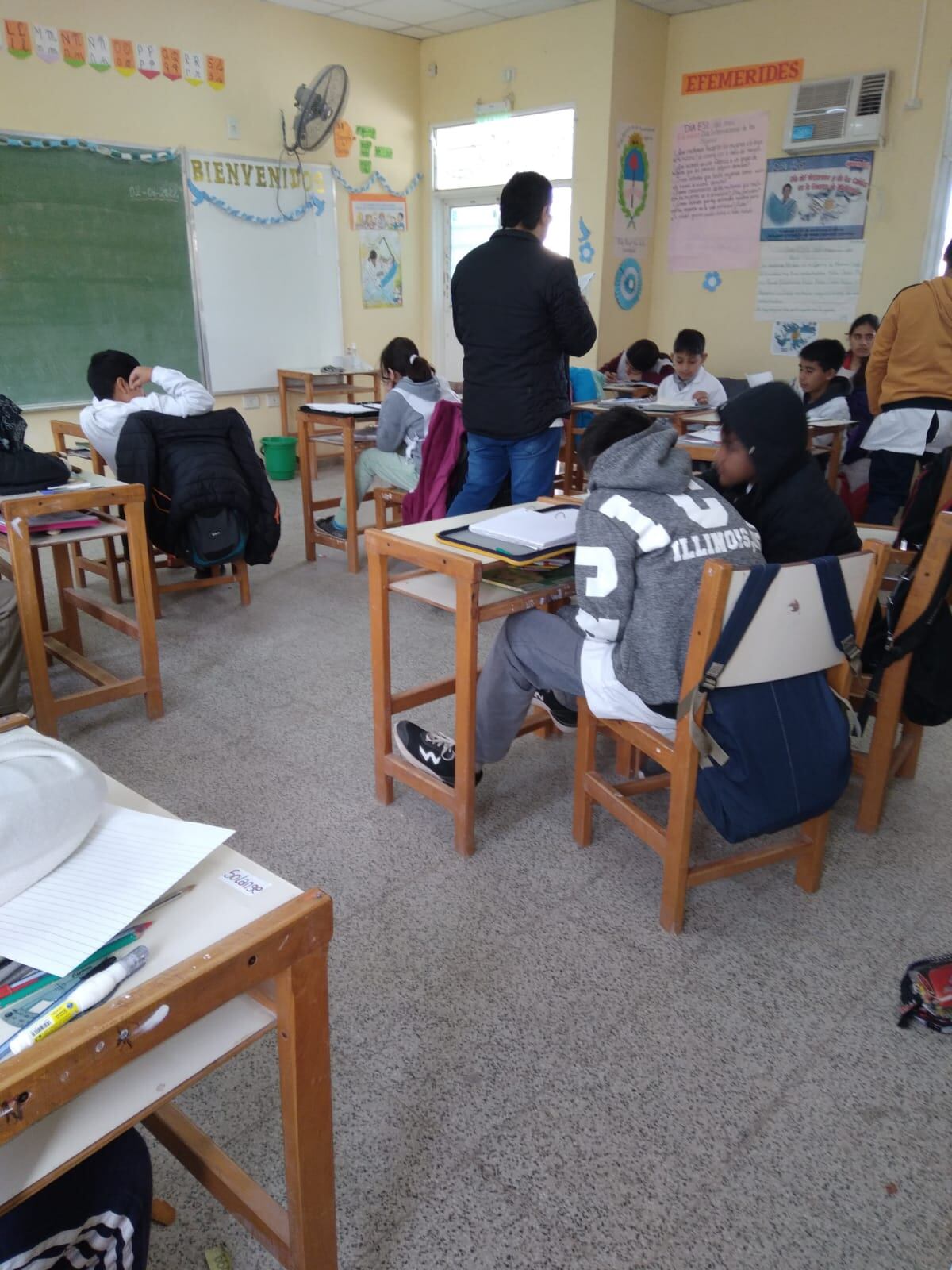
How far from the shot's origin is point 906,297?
3336 mm

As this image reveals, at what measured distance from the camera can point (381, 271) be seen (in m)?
6.74

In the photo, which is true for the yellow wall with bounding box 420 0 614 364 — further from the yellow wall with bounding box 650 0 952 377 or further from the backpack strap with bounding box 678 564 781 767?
the backpack strap with bounding box 678 564 781 767

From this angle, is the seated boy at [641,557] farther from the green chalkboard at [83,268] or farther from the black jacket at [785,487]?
the green chalkboard at [83,268]

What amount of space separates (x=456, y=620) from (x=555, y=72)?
530 centimetres

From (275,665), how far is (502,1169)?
6.71ft

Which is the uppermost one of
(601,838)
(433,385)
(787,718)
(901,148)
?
(901,148)

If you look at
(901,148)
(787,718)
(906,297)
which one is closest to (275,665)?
(787,718)

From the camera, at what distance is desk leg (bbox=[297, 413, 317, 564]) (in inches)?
159

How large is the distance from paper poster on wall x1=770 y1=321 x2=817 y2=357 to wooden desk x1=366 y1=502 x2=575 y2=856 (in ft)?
13.3

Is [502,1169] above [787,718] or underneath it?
underneath

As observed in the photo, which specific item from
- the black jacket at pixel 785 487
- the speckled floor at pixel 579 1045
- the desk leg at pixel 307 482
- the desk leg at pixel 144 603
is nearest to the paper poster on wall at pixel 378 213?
the desk leg at pixel 307 482

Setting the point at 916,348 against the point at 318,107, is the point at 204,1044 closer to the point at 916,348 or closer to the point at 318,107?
the point at 916,348

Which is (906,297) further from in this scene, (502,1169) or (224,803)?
(502,1169)

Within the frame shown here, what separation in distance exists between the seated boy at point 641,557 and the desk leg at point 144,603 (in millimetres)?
1355
